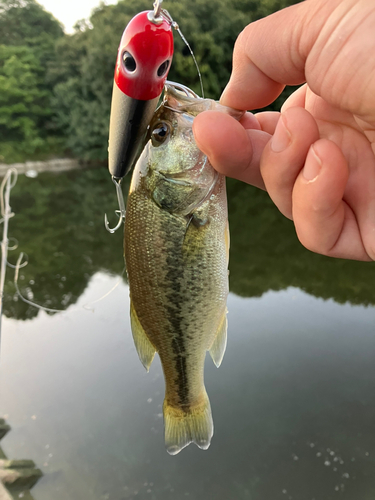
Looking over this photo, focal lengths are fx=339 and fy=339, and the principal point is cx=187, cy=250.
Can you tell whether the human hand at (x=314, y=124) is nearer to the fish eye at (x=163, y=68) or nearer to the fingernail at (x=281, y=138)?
the fingernail at (x=281, y=138)

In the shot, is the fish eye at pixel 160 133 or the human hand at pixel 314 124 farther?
the fish eye at pixel 160 133

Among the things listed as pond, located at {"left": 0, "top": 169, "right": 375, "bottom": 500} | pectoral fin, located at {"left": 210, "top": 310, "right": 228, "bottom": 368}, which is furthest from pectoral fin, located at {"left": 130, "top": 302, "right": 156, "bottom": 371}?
pond, located at {"left": 0, "top": 169, "right": 375, "bottom": 500}

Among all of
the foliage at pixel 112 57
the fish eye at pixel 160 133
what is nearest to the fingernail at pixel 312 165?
the fish eye at pixel 160 133

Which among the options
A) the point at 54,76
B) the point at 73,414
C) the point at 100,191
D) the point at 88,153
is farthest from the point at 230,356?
the point at 54,76

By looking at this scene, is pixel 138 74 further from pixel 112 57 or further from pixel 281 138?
pixel 112 57

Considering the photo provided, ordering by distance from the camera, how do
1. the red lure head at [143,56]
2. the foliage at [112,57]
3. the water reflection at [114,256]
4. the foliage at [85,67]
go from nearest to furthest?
the red lure head at [143,56]
the water reflection at [114,256]
the foliage at [112,57]
the foliage at [85,67]

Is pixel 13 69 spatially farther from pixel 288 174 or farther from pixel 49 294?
pixel 288 174

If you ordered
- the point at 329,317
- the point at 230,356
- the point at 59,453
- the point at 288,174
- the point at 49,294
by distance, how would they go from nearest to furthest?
the point at 288,174, the point at 59,453, the point at 230,356, the point at 329,317, the point at 49,294
